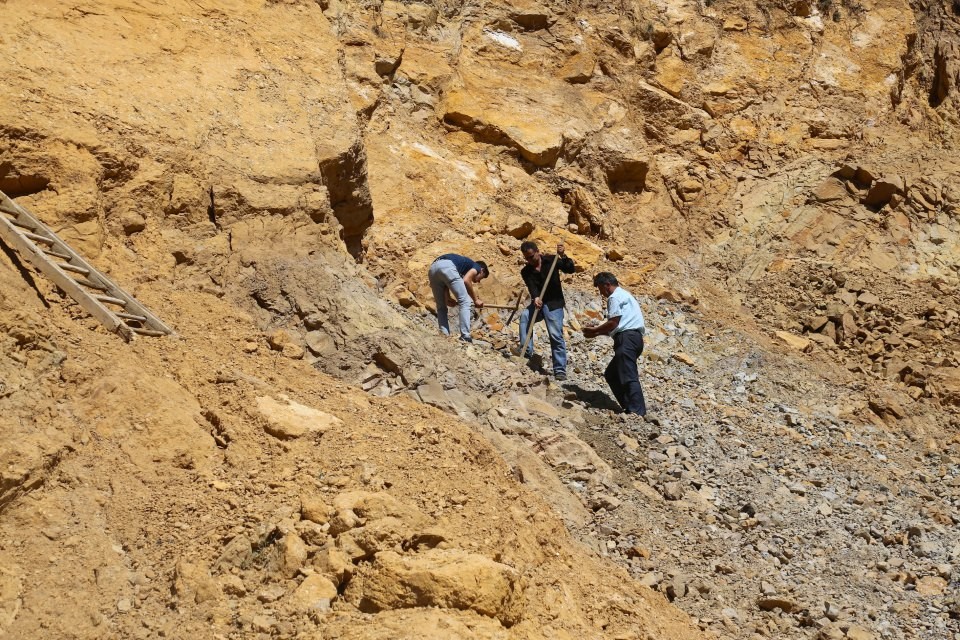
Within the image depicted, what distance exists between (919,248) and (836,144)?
2.23 meters

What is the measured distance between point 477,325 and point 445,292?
98 cm

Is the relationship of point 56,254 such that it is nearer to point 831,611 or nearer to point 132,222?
point 132,222

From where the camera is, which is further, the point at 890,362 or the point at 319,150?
the point at 890,362

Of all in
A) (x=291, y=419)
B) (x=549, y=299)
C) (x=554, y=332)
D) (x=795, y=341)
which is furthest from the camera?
(x=795, y=341)

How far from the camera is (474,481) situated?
5254 millimetres

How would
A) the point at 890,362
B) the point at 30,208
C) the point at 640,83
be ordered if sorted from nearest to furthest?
the point at 30,208 → the point at 890,362 → the point at 640,83

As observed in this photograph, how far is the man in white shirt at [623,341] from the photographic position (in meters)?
8.03

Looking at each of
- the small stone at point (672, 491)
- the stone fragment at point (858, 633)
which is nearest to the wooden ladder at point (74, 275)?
the small stone at point (672, 491)

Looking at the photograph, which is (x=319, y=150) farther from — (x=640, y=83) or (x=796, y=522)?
(x=640, y=83)

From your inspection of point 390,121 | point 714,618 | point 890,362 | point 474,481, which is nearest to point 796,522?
point 714,618

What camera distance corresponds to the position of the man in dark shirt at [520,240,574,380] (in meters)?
8.66

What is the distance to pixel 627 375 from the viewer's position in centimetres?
804

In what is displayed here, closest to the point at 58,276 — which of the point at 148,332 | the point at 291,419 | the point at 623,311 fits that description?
the point at 148,332

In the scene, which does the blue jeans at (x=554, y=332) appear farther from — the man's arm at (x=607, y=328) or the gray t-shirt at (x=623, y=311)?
the gray t-shirt at (x=623, y=311)
